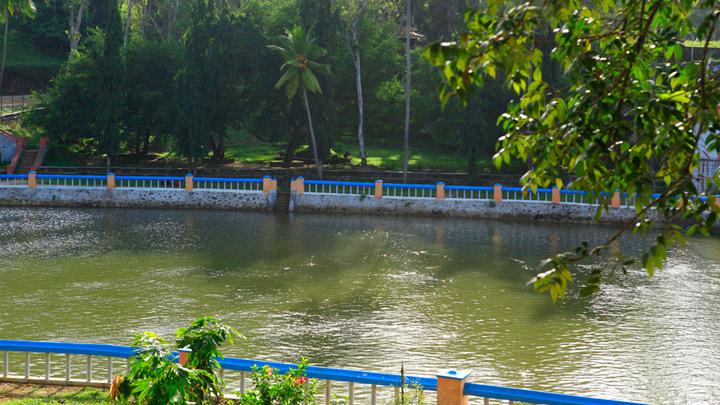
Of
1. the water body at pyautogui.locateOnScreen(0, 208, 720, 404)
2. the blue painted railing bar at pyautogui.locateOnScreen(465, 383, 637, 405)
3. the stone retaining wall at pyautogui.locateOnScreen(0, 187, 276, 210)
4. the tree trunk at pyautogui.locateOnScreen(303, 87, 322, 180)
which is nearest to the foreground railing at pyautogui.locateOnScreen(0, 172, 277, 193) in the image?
the stone retaining wall at pyautogui.locateOnScreen(0, 187, 276, 210)

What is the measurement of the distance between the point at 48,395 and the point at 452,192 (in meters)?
31.4

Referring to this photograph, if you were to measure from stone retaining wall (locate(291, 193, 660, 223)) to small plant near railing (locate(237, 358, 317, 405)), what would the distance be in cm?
2766

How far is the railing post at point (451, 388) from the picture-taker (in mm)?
9812

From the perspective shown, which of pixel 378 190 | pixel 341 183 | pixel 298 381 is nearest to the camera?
pixel 298 381

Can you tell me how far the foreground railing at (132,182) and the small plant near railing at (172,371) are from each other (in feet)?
96.4

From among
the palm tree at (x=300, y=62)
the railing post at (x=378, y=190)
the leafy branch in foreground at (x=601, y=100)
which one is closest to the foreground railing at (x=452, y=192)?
the railing post at (x=378, y=190)

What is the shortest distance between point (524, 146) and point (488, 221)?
2923 cm

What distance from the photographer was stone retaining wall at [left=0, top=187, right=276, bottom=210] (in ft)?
128

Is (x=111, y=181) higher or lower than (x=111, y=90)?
lower

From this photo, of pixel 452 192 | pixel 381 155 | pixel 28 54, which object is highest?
pixel 28 54

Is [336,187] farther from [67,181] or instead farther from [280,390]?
[280,390]

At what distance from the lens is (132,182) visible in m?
43.4

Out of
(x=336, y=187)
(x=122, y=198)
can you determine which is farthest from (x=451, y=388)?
(x=122, y=198)

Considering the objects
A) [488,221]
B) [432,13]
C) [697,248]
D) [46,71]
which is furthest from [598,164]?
[46,71]
